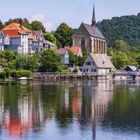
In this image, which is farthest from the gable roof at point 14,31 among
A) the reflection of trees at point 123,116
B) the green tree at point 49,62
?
the reflection of trees at point 123,116

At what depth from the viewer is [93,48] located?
16638cm

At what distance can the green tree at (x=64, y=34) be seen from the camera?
154750mm

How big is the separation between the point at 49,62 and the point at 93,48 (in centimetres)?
5123

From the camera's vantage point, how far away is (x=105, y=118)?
39.3 meters

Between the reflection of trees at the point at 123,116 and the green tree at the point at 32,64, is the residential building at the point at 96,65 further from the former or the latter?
the reflection of trees at the point at 123,116

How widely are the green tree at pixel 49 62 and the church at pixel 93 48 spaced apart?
18326 millimetres

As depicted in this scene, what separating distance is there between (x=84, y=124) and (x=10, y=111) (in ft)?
32.1

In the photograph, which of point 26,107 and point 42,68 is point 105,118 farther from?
point 42,68

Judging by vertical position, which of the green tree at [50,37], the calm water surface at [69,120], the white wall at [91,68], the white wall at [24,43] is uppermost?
the green tree at [50,37]

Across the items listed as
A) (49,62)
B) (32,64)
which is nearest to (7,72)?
(32,64)

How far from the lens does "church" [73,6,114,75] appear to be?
136375mm

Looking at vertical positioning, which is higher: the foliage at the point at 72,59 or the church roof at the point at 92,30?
the church roof at the point at 92,30

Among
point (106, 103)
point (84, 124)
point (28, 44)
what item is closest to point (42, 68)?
point (28, 44)

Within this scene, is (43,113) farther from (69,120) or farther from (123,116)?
(123,116)
